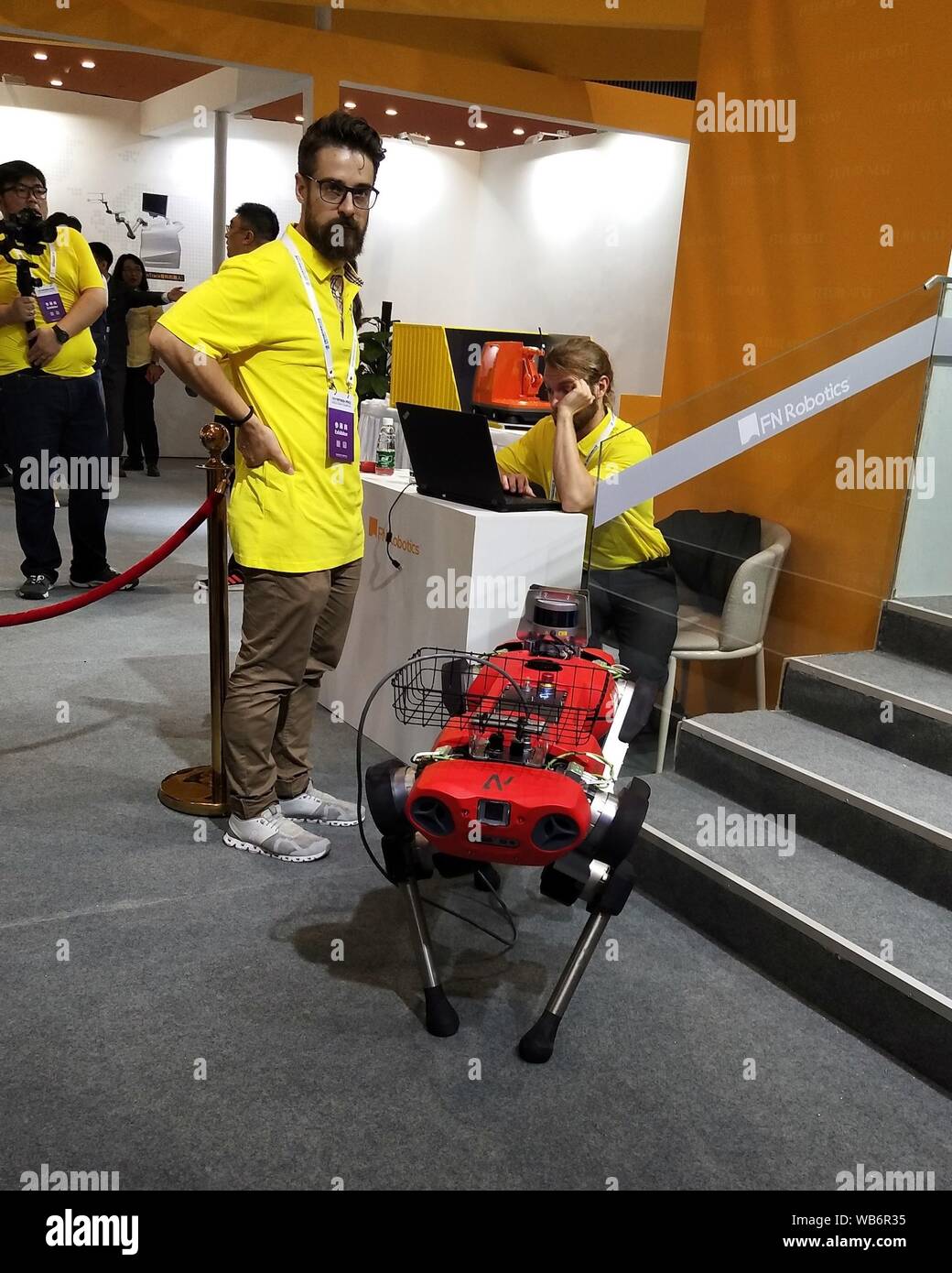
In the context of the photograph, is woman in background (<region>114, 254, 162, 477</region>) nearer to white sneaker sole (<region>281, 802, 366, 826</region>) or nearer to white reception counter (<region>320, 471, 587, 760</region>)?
white reception counter (<region>320, 471, 587, 760</region>)

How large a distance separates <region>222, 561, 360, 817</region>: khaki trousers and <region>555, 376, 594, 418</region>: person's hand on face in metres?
0.76

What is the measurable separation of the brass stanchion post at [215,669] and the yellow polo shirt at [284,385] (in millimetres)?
351

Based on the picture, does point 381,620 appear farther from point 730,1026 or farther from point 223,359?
point 730,1026

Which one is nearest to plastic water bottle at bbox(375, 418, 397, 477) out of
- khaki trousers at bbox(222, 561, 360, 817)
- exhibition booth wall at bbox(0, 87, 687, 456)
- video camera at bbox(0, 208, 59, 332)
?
khaki trousers at bbox(222, 561, 360, 817)

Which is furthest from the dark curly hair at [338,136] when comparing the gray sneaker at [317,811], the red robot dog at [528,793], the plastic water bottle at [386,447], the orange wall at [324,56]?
the orange wall at [324,56]

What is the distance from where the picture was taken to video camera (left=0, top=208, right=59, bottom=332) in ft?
15.2

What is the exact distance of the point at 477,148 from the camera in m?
9.67

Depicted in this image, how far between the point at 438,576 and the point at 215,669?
700 millimetres

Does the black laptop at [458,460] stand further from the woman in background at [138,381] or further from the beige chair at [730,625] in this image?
the woman in background at [138,381]

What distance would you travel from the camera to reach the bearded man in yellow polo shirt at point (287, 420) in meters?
2.49

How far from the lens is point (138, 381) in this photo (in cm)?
917

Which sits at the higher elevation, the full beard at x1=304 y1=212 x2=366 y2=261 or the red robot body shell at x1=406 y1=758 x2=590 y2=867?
the full beard at x1=304 y1=212 x2=366 y2=261
